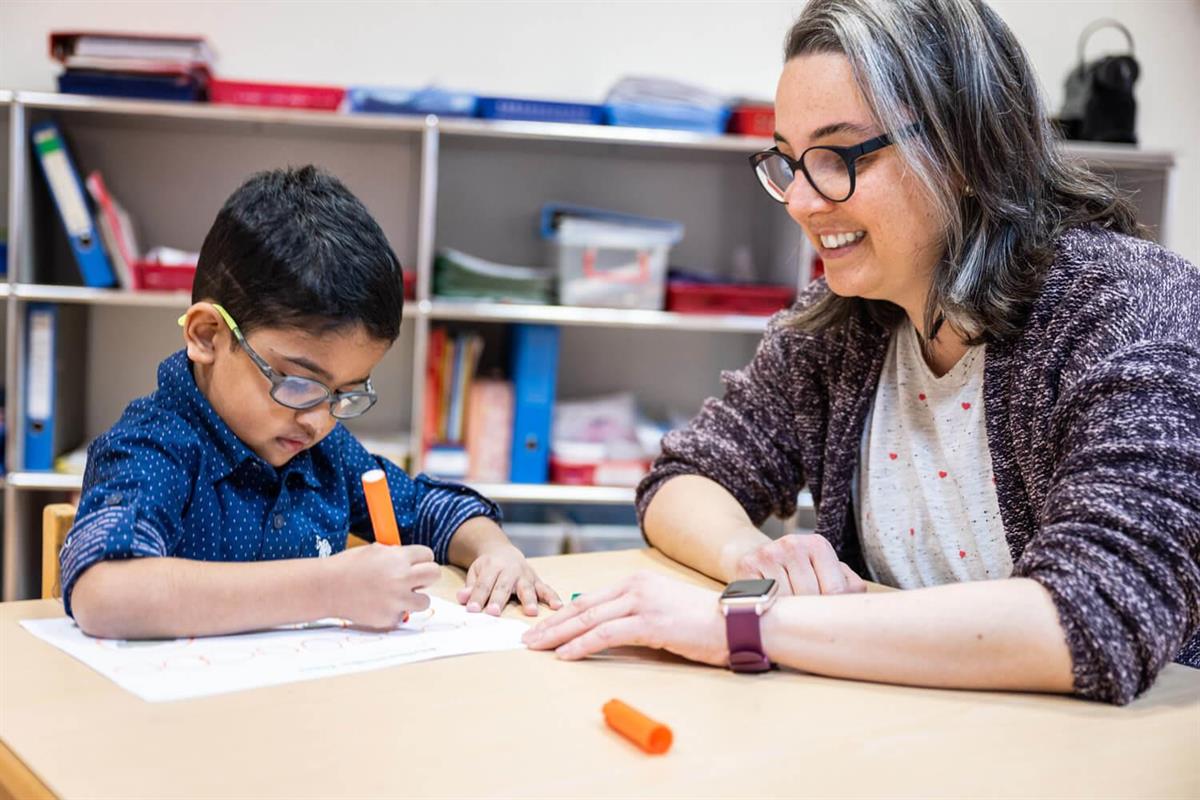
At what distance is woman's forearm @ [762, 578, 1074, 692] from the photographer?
0.97m

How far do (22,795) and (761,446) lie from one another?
103 cm

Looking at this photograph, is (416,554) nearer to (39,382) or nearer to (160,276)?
(160,276)

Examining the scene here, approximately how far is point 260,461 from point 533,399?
70.8 inches

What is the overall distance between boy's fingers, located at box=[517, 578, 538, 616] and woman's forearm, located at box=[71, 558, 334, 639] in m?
0.22

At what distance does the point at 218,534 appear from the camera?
4.02ft

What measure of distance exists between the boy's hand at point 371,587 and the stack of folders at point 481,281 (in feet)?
6.32

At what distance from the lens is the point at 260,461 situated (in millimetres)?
1247

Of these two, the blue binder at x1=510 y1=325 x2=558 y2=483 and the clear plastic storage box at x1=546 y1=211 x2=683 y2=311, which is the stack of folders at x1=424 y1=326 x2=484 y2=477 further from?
the clear plastic storage box at x1=546 y1=211 x2=683 y2=311

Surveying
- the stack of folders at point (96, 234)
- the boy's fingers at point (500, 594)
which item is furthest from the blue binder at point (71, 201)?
the boy's fingers at point (500, 594)

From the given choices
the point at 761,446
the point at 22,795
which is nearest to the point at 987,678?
the point at 761,446

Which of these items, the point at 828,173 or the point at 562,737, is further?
the point at 828,173

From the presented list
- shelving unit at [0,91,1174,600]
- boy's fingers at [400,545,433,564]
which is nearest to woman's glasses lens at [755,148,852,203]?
boy's fingers at [400,545,433,564]

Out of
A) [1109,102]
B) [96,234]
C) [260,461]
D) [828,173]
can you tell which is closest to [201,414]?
[260,461]

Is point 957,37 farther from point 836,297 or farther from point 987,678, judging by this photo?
point 987,678
